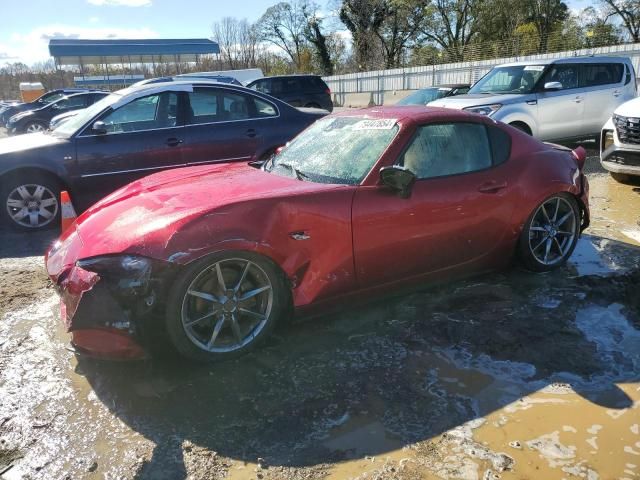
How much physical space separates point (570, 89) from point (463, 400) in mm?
8500

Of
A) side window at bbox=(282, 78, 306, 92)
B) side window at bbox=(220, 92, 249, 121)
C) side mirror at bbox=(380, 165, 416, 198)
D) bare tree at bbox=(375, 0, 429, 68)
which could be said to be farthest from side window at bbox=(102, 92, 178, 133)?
bare tree at bbox=(375, 0, 429, 68)

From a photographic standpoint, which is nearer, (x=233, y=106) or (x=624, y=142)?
(x=233, y=106)

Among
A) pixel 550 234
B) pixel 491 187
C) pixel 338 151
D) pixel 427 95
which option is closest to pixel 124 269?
pixel 338 151

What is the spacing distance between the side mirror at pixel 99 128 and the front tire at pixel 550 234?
475 centimetres

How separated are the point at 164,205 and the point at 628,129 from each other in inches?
252

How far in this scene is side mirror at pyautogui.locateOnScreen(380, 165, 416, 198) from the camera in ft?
11.2

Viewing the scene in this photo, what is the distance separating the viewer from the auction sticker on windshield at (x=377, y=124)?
380 centimetres

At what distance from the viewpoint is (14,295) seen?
4.28 m

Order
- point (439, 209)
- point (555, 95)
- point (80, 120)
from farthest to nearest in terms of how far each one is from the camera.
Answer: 1. point (555, 95)
2. point (80, 120)
3. point (439, 209)

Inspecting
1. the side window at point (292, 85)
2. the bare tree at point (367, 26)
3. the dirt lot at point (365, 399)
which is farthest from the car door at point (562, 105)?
the bare tree at point (367, 26)

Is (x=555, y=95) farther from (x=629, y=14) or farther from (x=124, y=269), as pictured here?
(x=629, y=14)

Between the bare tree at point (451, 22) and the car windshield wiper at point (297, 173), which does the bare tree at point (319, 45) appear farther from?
the car windshield wiper at point (297, 173)

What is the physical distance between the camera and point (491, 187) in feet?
13.0

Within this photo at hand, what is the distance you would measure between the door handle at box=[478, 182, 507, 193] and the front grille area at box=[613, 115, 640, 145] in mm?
4016
